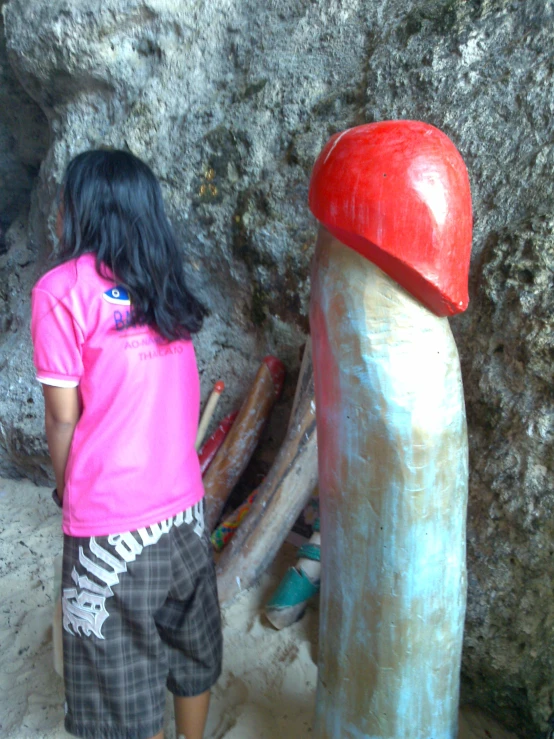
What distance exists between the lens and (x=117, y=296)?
3.56 ft

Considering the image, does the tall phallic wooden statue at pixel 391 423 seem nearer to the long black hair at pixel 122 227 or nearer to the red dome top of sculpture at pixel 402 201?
the red dome top of sculpture at pixel 402 201

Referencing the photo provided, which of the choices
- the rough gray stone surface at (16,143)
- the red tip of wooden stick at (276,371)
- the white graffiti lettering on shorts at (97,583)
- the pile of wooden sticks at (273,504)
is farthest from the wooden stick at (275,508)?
the rough gray stone surface at (16,143)

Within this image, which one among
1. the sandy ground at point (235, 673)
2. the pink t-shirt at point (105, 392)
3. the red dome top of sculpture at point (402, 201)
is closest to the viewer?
the red dome top of sculpture at point (402, 201)

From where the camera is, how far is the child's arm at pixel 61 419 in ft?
3.49

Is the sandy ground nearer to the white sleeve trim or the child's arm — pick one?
the child's arm

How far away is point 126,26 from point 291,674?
91.6 inches

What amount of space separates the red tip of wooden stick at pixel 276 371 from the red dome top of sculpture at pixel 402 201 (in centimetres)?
113

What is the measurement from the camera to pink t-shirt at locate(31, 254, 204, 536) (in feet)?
3.39

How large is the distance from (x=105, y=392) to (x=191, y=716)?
790 mm

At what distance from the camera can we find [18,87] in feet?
9.56

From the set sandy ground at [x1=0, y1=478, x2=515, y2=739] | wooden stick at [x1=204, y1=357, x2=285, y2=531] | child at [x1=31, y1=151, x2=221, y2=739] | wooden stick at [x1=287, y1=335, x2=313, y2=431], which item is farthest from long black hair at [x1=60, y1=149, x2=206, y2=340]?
sandy ground at [x1=0, y1=478, x2=515, y2=739]

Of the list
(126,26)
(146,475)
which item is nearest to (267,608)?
(146,475)

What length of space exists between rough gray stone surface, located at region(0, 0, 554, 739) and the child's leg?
2.05 feet

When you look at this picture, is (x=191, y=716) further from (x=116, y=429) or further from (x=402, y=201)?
(x=402, y=201)
